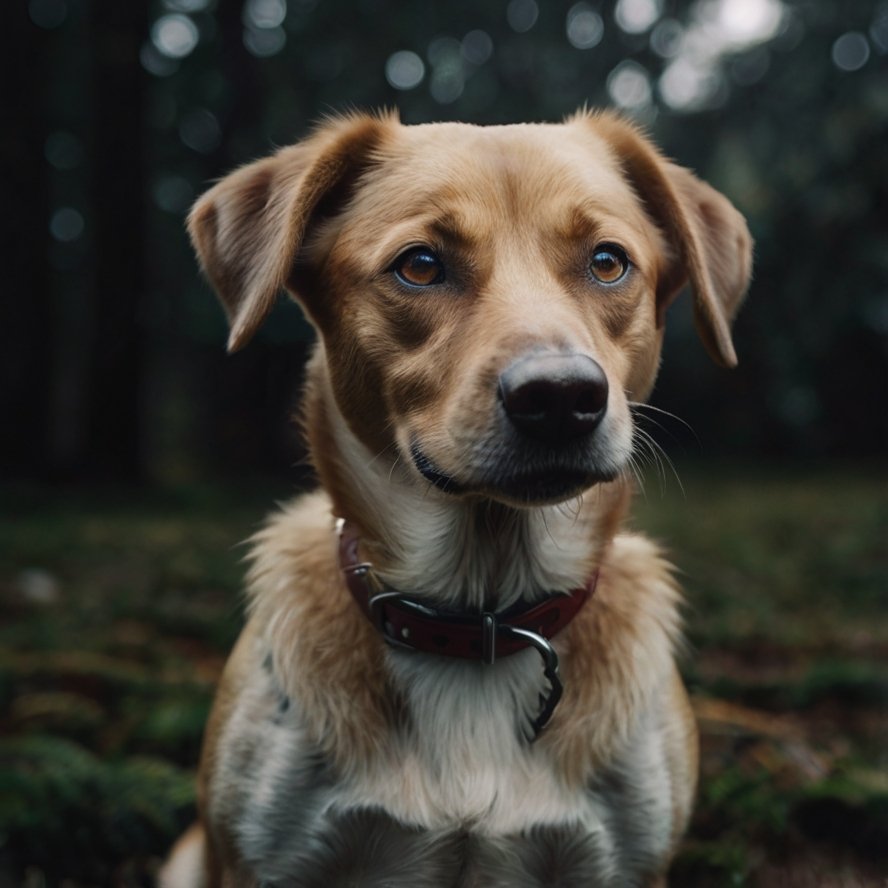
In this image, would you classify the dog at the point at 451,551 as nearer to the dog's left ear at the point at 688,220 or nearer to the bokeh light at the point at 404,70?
the dog's left ear at the point at 688,220

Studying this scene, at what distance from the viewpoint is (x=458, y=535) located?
110 inches

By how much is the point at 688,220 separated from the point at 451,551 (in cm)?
117

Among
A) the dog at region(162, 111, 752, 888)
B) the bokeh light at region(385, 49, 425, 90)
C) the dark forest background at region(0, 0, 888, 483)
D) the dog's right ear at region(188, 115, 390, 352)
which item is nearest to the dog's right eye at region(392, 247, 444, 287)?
the dog at region(162, 111, 752, 888)

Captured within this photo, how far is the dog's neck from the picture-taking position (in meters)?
2.77

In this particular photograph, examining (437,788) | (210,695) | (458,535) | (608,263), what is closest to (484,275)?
(608,263)

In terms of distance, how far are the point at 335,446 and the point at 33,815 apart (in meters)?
1.64

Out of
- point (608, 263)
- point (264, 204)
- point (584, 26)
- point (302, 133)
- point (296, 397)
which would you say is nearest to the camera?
point (608, 263)

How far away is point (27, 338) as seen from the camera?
40.7 feet

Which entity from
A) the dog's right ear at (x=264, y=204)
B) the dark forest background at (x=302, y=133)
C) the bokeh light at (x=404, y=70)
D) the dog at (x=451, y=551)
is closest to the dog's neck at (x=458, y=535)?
the dog at (x=451, y=551)

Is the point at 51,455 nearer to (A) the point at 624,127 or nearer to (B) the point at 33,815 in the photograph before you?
(B) the point at 33,815

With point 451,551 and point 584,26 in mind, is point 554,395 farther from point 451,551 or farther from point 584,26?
point 584,26

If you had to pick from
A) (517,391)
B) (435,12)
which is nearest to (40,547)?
(517,391)

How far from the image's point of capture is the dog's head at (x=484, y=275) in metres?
2.35

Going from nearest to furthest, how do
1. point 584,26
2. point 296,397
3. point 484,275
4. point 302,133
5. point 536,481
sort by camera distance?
1. point 536,481
2. point 484,275
3. point 296,397
4. point 302,133
5. point 584,26
